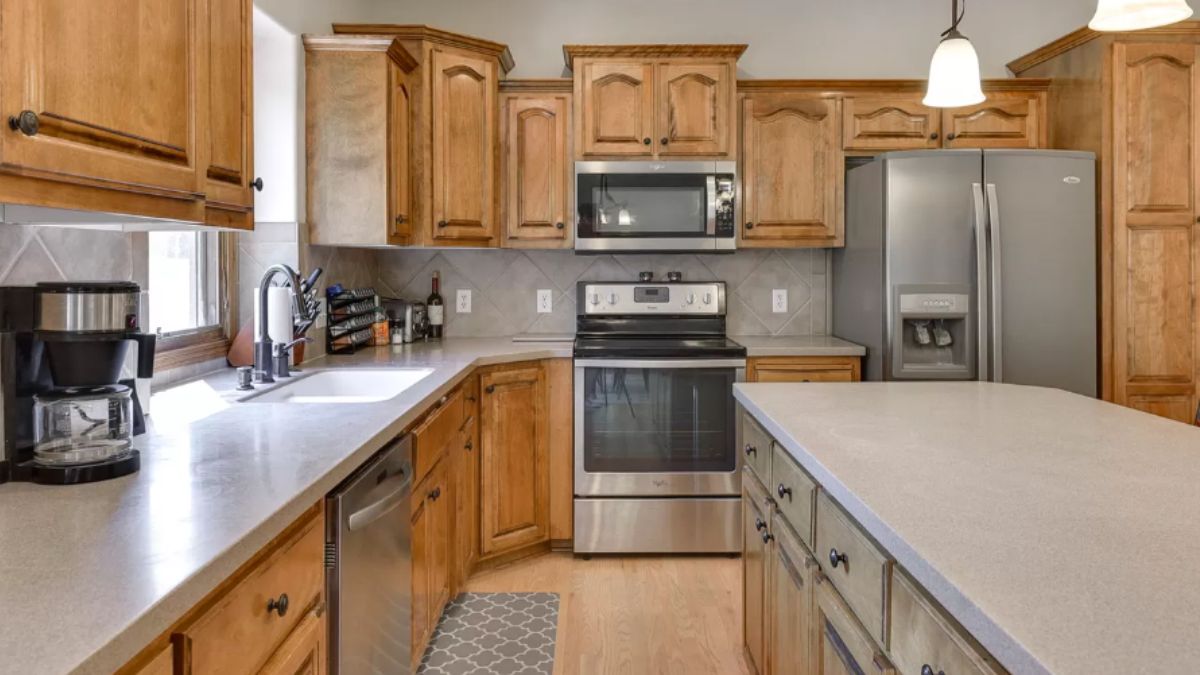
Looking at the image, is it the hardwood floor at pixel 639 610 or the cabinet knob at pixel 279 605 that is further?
the hardwood floor at pixel 639 610

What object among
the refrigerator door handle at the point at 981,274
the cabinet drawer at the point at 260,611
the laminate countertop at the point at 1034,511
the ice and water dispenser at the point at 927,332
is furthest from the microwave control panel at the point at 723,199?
the cabinet drawer at the point at 260,611

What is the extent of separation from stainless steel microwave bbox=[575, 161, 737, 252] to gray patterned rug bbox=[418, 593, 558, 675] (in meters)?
1.51

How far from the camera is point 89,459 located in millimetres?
1223

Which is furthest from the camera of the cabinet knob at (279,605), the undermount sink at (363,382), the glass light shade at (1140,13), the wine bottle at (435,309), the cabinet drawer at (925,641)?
the wine bottle at (435,309)

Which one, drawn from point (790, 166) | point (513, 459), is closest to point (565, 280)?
point (513, 459)

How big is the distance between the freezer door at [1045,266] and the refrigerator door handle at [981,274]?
0.13 ft

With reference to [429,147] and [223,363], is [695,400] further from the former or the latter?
[223,363]

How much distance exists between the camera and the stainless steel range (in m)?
3.24

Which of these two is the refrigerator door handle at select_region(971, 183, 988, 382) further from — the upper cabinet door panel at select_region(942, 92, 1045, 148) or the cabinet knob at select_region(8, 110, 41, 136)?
the cabinet knob at select_region(8, 110, 41, 136)

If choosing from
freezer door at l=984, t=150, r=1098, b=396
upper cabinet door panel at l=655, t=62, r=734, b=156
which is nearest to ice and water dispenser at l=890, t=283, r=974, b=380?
freezer door at l=984, t=150, r=1098, b=396

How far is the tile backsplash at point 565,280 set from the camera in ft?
12.5

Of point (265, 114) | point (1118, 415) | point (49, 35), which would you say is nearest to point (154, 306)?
point (265, 114)

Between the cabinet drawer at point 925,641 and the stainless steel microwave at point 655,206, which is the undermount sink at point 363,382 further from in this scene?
the cabinet drawer at point 925,641

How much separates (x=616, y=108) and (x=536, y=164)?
430 mm
